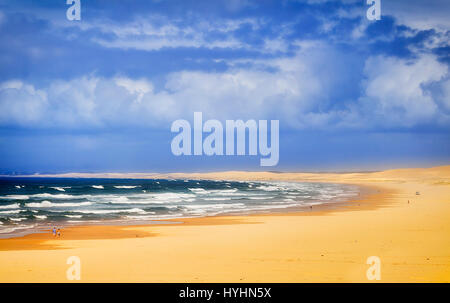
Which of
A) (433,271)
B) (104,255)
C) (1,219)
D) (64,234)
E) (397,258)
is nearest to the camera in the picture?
(433,271)

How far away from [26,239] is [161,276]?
10.9 metres

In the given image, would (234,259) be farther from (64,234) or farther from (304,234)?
(64,234)

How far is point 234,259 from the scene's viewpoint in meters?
13.2

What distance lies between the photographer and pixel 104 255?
559 inches

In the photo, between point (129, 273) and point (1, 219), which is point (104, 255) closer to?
point (129, 273)

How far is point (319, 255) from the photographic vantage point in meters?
13.5
